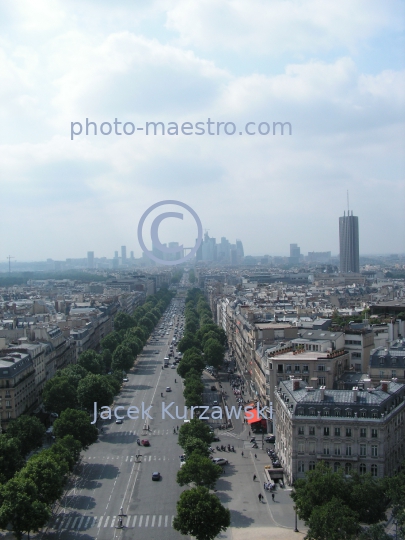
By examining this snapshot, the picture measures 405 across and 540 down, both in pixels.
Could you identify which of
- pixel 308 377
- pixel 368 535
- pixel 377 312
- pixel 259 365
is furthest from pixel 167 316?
pixel 368 535

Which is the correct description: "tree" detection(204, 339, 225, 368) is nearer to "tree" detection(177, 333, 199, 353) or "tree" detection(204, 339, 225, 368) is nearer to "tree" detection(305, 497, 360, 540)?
"tree" detection(177, 333, 199, 353)

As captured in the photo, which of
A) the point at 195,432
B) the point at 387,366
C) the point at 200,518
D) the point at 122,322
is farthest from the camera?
the point at 122,322

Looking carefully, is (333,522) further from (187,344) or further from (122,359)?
(187,344)

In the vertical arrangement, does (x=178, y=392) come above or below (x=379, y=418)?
below

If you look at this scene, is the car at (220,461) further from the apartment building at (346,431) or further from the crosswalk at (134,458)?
the apartment building at (346,431)

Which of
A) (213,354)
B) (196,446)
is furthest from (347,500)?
(213,354)

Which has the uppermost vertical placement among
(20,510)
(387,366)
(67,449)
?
(387,366)

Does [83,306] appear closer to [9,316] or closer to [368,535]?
[9,316]
